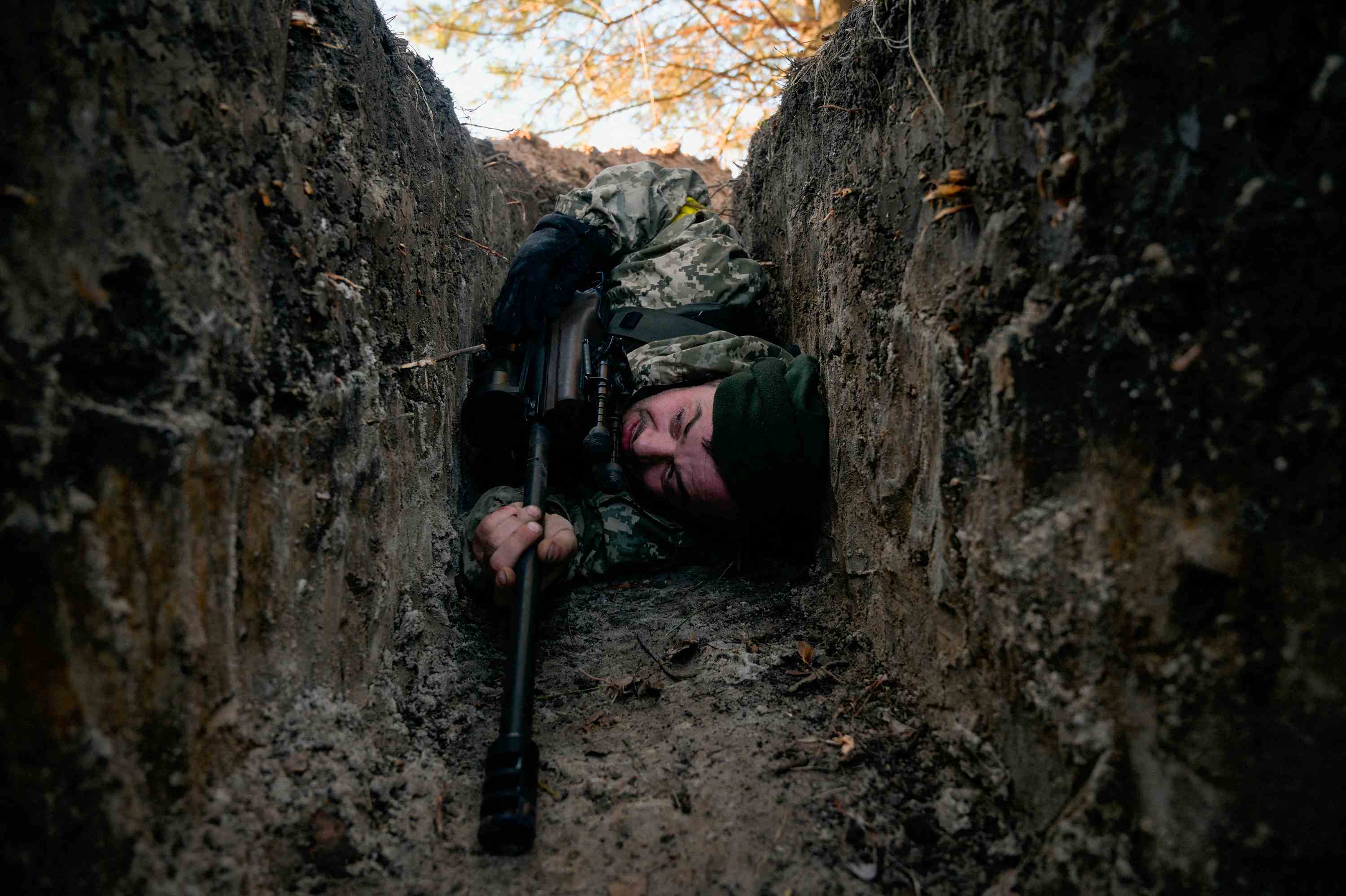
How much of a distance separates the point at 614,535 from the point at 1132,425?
165cm

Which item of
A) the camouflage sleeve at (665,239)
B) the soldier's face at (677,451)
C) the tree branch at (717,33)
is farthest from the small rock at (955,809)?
the tree branch at (717,33)

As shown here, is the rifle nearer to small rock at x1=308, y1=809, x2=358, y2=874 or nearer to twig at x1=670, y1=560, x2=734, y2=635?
twig at x1=670, y1=560, x2=734, y2=635

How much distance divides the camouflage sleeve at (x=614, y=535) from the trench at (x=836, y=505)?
427 mm

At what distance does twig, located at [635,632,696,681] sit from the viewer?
1.78 metres

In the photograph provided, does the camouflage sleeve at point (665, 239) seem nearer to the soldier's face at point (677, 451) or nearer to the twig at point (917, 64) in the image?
the soldier's face at point (677, 451)

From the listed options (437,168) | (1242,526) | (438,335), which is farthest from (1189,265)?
(437,168)

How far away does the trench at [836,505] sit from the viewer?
2.44ft

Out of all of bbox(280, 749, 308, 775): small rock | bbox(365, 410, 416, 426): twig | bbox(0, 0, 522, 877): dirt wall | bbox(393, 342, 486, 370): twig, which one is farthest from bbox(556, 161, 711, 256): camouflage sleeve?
bbox(280, 749, 308, 775): small rock

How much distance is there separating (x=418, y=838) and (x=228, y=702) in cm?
43

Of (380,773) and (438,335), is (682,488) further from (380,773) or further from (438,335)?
(380,773)

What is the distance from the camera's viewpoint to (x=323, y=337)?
137 centimetres

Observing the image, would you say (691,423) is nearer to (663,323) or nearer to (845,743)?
(663,323)

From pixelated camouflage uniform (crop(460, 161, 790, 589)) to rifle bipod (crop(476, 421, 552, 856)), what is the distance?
26cm

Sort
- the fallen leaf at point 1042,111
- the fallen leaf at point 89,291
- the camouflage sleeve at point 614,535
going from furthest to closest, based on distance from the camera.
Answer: the camouflage sleeve at point 614,535 < the fallen leaf at point 1042,111 < the fallen leaf at point 89,291
